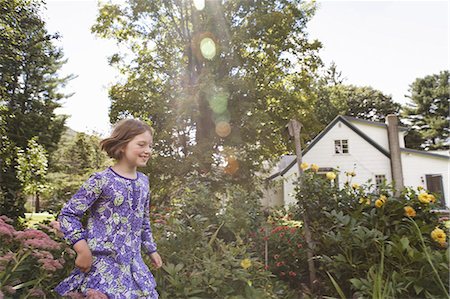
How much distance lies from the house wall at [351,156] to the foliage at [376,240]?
34.7ft

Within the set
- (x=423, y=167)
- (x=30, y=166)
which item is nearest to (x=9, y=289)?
(x=30, y=166)

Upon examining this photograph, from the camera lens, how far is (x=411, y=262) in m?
2.10

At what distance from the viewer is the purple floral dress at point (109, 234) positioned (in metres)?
1.29

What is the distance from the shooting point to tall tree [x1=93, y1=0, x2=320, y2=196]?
8.30 meters

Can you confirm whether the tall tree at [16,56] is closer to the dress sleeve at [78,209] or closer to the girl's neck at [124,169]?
the girl's neck at [124,169]

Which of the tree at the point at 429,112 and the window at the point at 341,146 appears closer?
the window at the point at 341,146

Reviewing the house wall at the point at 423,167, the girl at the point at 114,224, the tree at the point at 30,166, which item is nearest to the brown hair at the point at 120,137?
the girl at the point at 114,224

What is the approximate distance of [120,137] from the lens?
1483mm

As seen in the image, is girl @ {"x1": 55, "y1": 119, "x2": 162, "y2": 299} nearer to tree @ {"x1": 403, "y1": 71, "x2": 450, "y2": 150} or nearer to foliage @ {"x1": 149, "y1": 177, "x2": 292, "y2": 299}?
foliage @ {"x1": 149, "y1": 177, "x2": 292, "y2": 299}

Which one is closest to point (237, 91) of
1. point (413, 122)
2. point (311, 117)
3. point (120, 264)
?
point (311, 117)

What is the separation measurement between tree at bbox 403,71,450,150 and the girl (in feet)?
75.6

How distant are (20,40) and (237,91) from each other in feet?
17.5

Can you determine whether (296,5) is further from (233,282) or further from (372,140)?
(233,282)

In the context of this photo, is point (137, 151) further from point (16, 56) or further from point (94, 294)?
point (16, 56)
